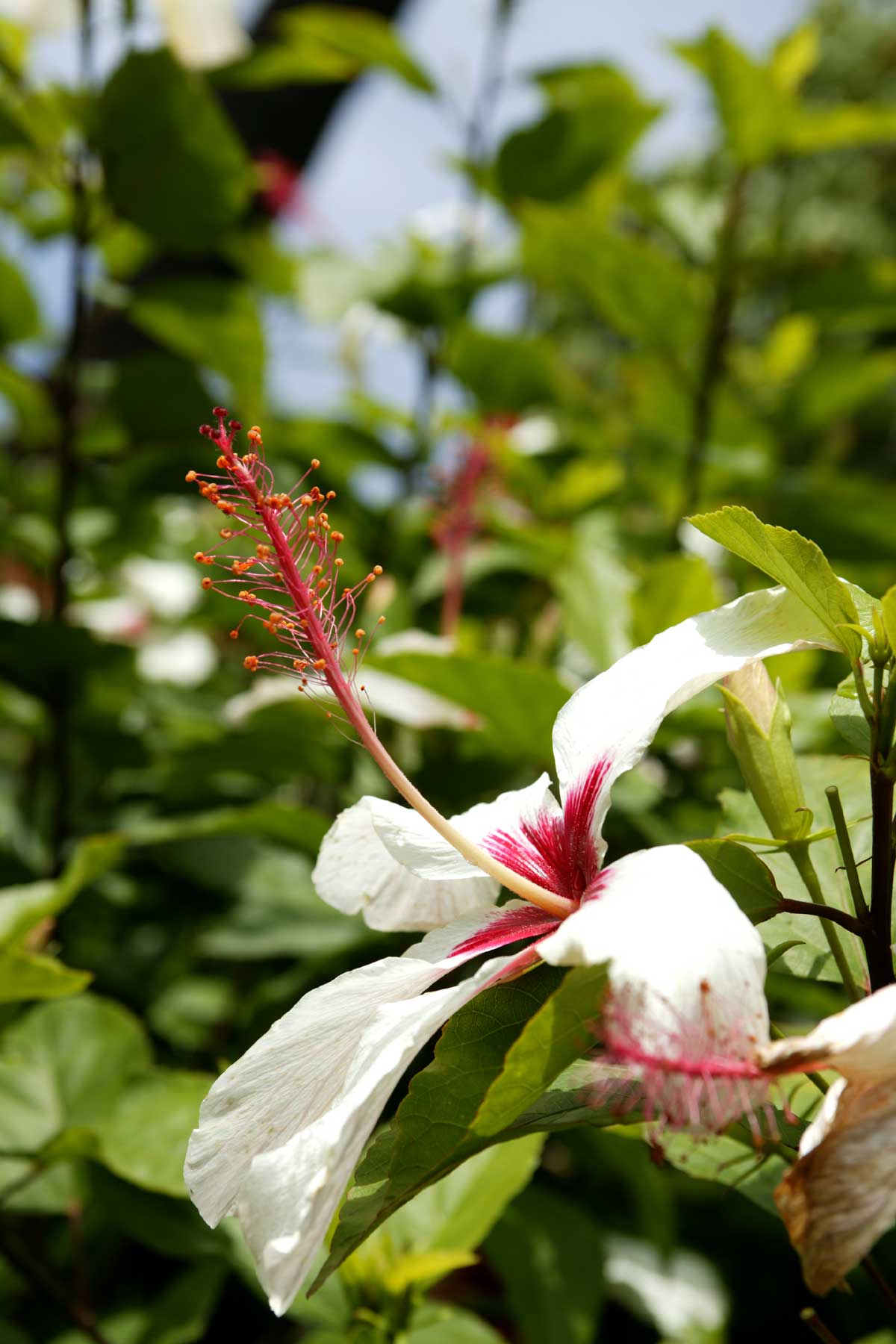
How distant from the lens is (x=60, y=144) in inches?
71.5

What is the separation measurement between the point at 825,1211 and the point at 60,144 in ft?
6.08

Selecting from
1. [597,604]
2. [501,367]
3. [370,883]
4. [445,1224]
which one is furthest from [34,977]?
[501,367]

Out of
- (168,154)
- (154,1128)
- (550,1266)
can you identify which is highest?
(168,154)

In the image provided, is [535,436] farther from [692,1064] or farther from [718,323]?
[692,1064]

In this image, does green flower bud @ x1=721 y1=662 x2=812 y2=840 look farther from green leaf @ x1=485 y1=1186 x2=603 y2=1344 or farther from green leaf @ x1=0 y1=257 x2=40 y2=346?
green leaf @ x1=0 y1=257 x2=40 y2=346

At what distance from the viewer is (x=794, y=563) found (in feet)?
2.00

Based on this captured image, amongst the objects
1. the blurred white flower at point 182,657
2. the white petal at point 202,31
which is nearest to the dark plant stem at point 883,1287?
the white petal at point 202,31

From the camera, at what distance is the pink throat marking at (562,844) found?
69 cm

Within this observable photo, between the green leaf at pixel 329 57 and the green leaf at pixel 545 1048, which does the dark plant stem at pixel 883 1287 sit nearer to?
the green leaf at pixel 545 1048

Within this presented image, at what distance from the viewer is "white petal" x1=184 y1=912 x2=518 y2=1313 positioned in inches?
20.9

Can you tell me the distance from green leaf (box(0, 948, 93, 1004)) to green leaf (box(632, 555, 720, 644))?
0.67 meters

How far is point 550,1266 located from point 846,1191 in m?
0.90

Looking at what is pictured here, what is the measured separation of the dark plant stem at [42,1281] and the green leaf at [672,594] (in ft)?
2.79

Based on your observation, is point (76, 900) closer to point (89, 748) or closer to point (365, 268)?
point (89, 748)
